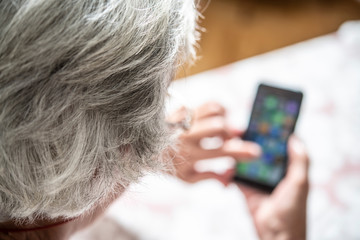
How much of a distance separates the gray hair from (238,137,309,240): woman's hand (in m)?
0.32

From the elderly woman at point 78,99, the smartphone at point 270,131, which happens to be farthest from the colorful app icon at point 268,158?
the elderly woman at point 78,99

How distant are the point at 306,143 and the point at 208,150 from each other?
0.20 meters

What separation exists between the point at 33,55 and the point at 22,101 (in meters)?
0.04

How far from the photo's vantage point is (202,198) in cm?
69

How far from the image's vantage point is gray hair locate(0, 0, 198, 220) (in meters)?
0.29

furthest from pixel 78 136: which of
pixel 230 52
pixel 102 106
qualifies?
pixel 230 52

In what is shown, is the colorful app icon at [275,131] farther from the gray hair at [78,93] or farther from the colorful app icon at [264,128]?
the gray hair at [78,93]

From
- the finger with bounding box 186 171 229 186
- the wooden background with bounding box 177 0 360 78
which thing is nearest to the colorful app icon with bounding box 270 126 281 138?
the finger with bounding box 186 171 229 186

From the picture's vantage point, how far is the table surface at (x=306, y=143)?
66 cm

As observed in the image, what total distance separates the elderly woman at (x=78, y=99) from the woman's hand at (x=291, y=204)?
0.98ft

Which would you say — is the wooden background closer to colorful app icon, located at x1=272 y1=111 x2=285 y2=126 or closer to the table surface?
the table surface

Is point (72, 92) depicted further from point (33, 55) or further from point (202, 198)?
point (202, 198)

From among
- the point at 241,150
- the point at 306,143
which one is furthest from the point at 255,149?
the point at 306,143

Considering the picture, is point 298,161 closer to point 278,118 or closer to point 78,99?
point 278,118
